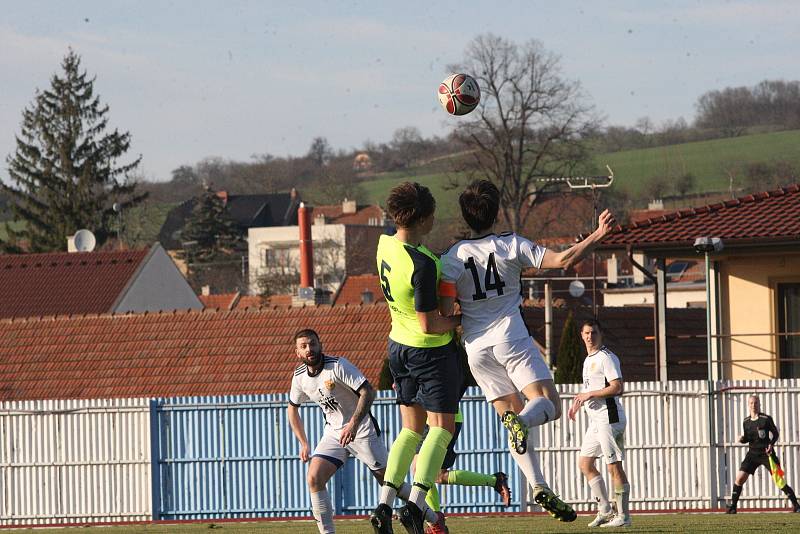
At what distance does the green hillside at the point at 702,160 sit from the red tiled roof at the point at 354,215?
34647 millimetres

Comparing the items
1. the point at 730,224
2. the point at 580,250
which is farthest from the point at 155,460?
the point at 580,250

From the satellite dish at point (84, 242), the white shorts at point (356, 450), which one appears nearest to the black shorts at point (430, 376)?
the white shorts at point (356, 450)

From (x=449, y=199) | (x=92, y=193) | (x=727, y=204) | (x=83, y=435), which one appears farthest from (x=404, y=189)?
(x=449, y=199)

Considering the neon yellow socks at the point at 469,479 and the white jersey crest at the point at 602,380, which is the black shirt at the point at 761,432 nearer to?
the white jersey crest at the point at 602,380

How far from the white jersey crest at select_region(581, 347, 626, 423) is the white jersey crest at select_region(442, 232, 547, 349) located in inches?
170

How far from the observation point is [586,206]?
81.6 meters

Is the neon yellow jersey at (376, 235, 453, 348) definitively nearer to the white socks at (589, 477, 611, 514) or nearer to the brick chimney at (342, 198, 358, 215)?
the white socks at (589, 477, 611, 514)

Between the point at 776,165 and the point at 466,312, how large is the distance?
249ft

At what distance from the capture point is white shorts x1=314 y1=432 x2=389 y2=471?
1098 centimetres

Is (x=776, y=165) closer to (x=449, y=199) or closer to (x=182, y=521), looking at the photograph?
(x=449, y=199)

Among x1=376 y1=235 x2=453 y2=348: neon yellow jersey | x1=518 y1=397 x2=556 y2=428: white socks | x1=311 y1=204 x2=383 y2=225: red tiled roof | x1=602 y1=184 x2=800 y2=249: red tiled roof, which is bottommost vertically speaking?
x1=518 y1=397 x2=556 y2=428: white socks

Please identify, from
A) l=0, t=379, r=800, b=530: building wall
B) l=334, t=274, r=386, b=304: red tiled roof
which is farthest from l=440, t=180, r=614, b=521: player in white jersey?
l=334, t=274, r=386, b=304: red tiled roof

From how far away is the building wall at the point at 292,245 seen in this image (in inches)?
4176

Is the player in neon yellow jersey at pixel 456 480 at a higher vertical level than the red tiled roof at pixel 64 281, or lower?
lower
